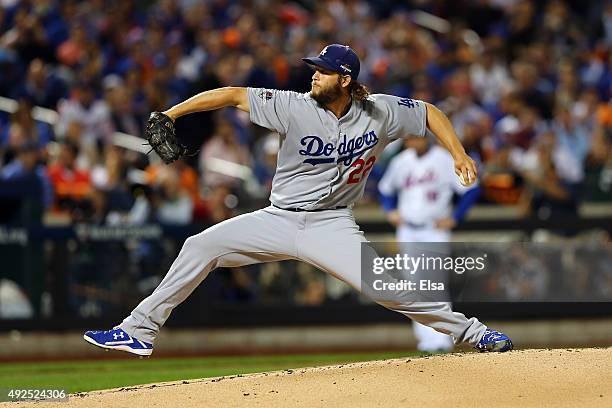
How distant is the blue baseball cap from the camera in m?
7.61

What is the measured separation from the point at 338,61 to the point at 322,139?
→ 0.49m

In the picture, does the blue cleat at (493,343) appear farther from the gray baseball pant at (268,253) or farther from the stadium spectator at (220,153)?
the stadium spectator at (220,153)

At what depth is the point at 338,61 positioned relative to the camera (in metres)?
7.62

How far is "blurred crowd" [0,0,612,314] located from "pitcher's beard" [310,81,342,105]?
5685 mm

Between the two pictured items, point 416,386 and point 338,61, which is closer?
point 416,386

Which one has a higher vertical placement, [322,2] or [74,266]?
[322,2]

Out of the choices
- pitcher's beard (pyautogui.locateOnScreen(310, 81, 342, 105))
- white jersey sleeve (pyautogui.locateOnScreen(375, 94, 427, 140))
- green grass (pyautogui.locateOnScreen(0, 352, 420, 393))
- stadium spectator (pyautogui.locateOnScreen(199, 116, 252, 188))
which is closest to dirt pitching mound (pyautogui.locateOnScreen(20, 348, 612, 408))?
white jersey sleeve (pyautogui.locateOnScreen(375, 94, 427, 140))

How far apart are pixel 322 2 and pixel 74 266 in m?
6.72

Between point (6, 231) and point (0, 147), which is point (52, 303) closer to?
point (6, 231)

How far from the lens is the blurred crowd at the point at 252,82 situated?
13.8 metres

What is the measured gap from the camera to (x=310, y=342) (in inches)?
524

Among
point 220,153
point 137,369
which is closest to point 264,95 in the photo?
point 137,369

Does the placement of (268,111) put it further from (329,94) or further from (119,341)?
(119,341)

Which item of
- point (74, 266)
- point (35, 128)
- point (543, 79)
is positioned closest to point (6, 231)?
point (74, 266)
